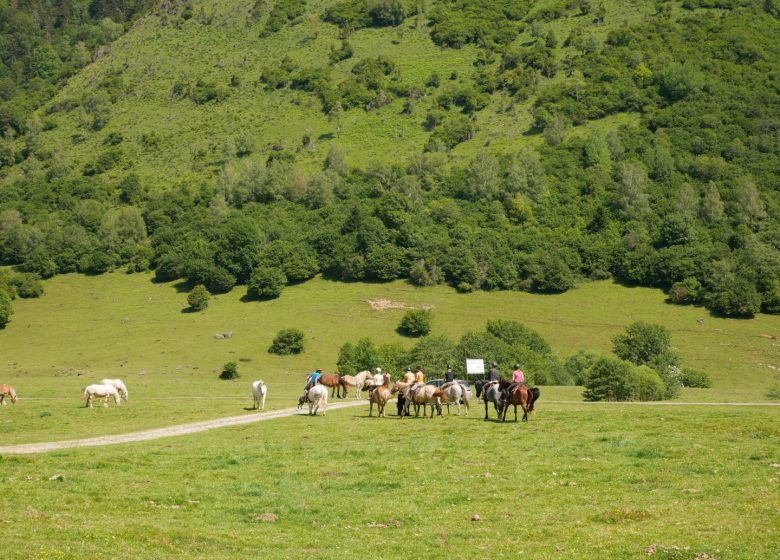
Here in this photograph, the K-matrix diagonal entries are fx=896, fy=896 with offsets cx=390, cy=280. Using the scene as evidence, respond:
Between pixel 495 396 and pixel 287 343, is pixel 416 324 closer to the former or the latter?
pixel 287 343

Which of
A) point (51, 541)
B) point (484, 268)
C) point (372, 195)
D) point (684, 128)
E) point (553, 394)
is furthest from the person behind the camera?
point (684, 128)

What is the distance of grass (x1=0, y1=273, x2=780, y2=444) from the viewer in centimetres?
9219

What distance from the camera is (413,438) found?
1318 inches

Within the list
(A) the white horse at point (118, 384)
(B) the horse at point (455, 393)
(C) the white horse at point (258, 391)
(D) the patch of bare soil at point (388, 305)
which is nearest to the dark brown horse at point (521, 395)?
(B) the horse at point (455, 393)

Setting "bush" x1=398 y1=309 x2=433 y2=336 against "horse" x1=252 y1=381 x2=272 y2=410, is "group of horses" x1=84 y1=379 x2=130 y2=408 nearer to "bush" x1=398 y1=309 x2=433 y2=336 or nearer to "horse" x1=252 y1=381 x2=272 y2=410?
"horse" x1=252 y1=381 x2=272 y2=410

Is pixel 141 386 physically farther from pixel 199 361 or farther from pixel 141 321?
pixel 141 321

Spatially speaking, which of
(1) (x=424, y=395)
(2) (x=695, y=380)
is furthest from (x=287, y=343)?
(1) (x=424, y=395)

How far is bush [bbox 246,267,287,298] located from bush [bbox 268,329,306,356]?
1020 inches

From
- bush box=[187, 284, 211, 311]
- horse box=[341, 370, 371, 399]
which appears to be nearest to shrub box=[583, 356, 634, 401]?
horse box=[341, 370, 371, 399]

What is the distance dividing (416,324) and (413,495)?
9151 centimetres

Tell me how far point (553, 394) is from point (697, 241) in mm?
95889

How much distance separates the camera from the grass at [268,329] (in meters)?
92.2

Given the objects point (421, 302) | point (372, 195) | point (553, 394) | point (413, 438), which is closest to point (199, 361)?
point (421, 302)

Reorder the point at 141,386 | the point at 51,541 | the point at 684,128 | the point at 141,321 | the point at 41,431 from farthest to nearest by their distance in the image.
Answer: the point at 684,128, the point at 141,321, the point at 141,386, the point at 41,431, the point at 51,541
